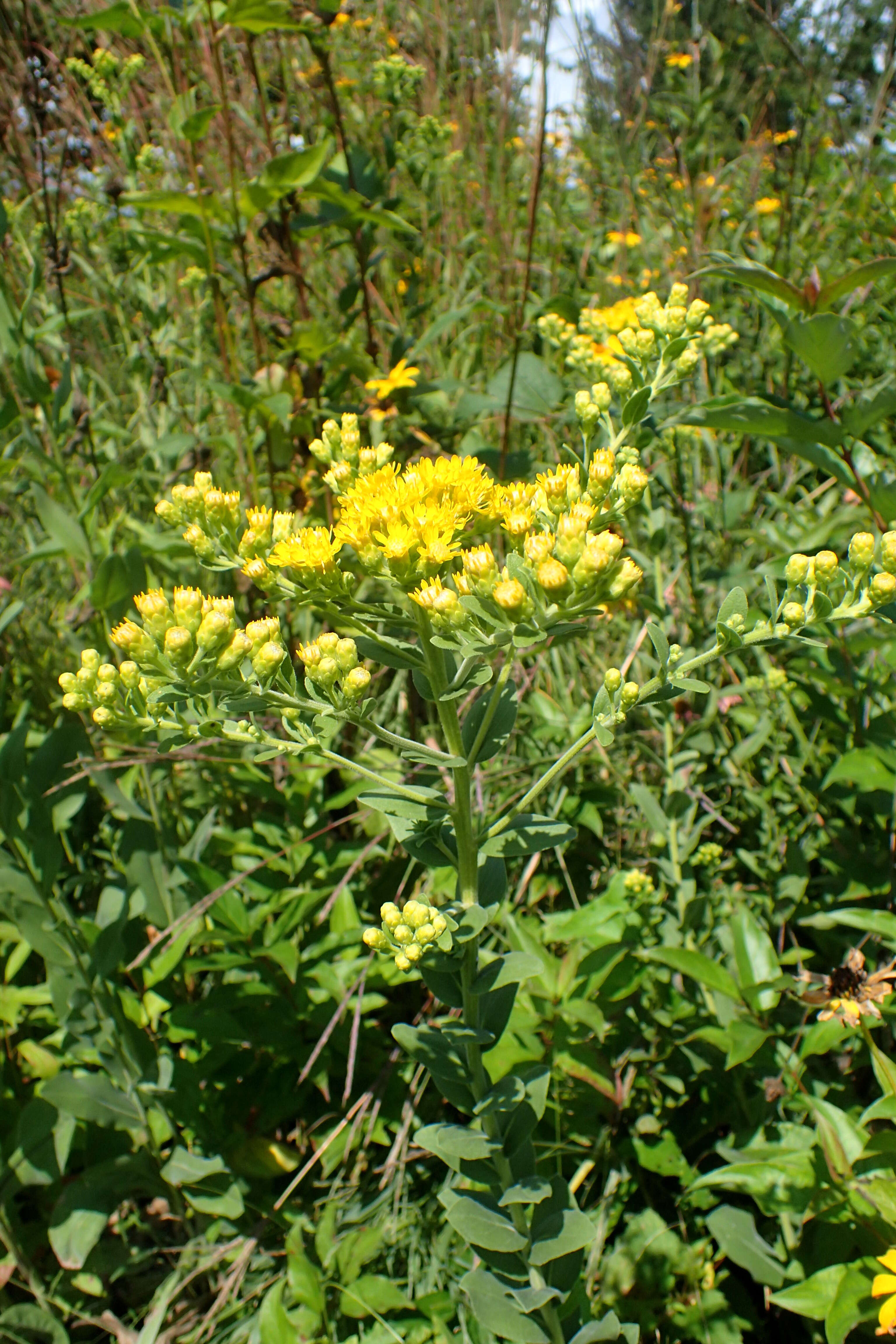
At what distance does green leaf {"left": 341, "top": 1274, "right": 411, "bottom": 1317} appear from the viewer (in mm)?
1582

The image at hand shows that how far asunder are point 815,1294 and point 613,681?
1.05m

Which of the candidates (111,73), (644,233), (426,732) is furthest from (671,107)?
(426,732)

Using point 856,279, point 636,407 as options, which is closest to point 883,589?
point 636,407

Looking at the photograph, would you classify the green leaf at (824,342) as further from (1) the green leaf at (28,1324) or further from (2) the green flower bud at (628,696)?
(1) the green leaf at (28,1324)

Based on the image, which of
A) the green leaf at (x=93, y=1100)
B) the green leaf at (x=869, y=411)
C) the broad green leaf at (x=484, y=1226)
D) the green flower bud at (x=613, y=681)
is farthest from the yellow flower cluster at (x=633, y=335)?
the green leaf at (x=93, y=1100)

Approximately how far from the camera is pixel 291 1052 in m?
1.88

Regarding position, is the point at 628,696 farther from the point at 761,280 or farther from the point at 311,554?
the point at 761,280

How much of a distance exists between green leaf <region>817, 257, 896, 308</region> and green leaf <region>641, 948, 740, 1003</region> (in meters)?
1.18

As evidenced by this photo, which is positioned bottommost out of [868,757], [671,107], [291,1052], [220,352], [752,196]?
[291,1052]

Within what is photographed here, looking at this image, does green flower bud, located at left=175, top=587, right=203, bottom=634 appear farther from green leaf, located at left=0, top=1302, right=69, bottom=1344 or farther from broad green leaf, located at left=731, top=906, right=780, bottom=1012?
green leaf, located at left=0, top=1302, right=69, bottom=1344

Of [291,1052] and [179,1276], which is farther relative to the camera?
[291,1052]

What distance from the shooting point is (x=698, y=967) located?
1544 millimetres

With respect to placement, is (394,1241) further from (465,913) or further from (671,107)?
(671,107)

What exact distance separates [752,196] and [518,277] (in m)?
1.26
